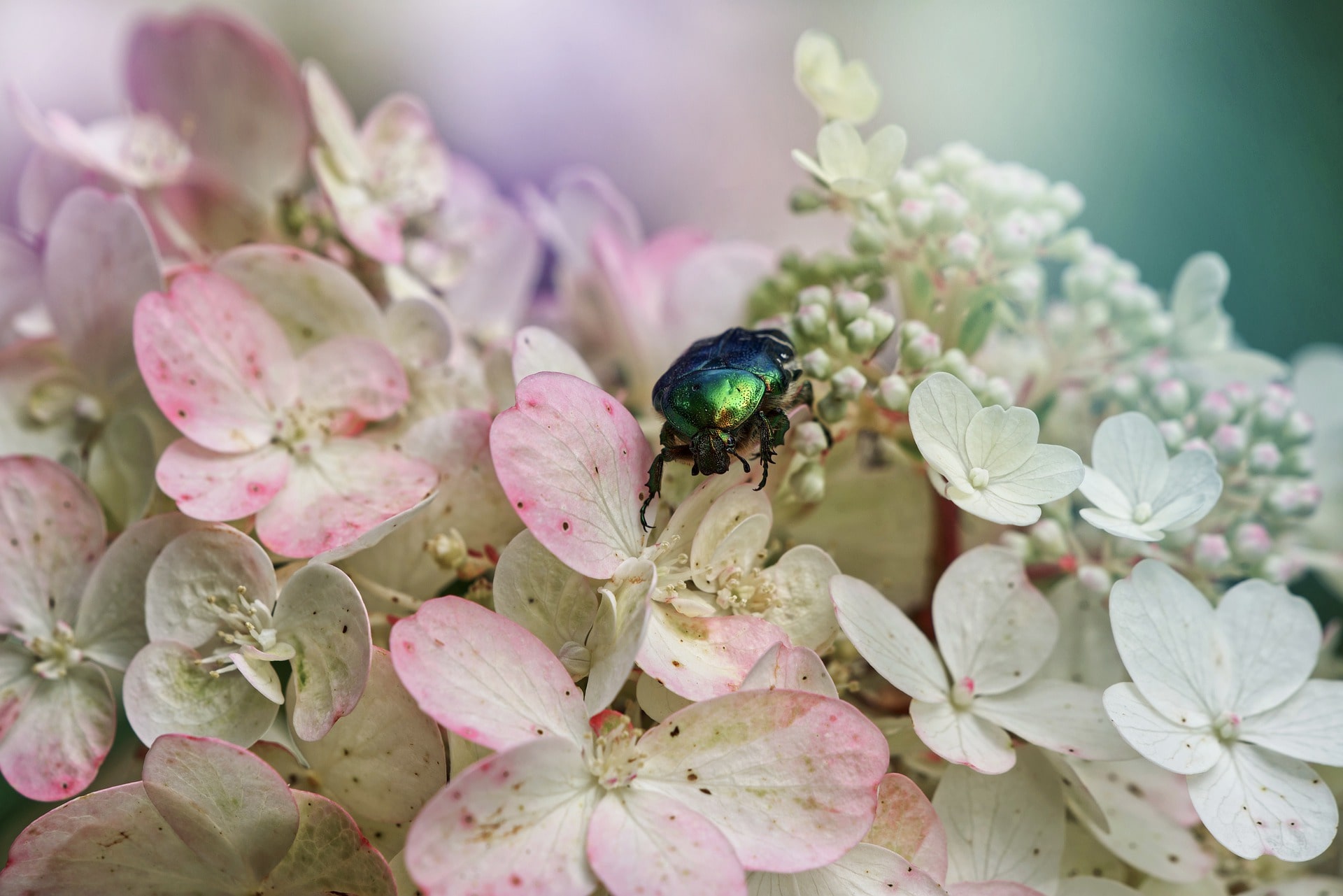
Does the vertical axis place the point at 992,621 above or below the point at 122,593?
above

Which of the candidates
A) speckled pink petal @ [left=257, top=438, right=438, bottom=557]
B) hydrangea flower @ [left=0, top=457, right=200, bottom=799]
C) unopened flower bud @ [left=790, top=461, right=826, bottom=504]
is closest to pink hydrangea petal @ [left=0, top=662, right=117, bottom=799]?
hydrangea flower @ [left=0, top=457, right=200, bottom=799]

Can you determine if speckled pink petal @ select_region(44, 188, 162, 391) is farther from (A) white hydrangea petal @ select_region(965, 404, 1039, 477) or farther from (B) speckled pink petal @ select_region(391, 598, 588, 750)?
(A) white hydrangea petal @ select_region(965, 404, 1039, 477)

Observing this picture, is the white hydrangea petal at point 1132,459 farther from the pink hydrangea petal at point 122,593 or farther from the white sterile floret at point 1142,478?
the pink hydrangea petal at point 122,593

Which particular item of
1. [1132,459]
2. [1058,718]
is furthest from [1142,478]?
[1058,718]

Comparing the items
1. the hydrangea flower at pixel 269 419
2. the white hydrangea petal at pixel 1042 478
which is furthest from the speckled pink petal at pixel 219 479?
the white hydrangea petal at pixel 1042 478

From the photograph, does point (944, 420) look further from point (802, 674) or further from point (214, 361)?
point (214, 361)
